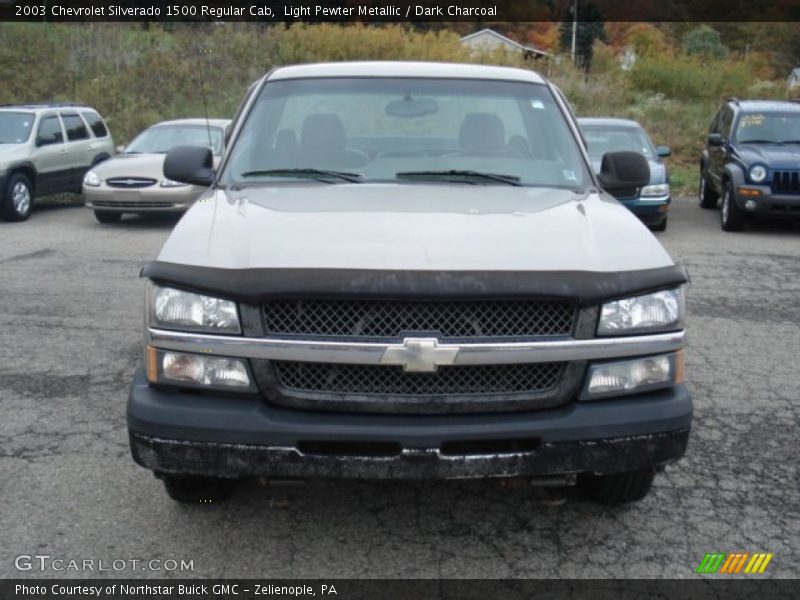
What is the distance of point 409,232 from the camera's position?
349 cm

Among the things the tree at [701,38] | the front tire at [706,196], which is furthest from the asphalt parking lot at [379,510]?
the tree at [701,38]

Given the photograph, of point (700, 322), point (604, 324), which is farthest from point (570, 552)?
point (700, 322)

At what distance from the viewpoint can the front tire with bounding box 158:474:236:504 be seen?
3756 mm

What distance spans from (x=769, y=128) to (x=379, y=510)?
11730mm

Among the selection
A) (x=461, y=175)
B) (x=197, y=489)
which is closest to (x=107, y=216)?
(x=461, y=175)

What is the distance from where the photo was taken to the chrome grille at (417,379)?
3203 mm

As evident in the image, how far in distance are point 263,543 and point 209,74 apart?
27.5m

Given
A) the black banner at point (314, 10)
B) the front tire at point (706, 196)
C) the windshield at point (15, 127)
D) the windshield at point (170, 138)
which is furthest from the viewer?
the black banner at point (314, 10)

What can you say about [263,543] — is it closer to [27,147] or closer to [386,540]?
[386,540]

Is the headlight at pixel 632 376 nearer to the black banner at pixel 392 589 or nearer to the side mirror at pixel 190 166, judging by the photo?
the black banner at pixel 392 589

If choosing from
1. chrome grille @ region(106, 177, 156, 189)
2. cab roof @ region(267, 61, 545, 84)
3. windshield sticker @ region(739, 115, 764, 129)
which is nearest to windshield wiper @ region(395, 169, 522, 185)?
cab roof @ region(267, 61, 545, 84)

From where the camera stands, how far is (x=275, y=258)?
3270 millimetres

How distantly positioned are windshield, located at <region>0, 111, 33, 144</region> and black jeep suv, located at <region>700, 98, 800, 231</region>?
10626mm

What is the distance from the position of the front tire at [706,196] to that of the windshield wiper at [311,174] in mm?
12655
